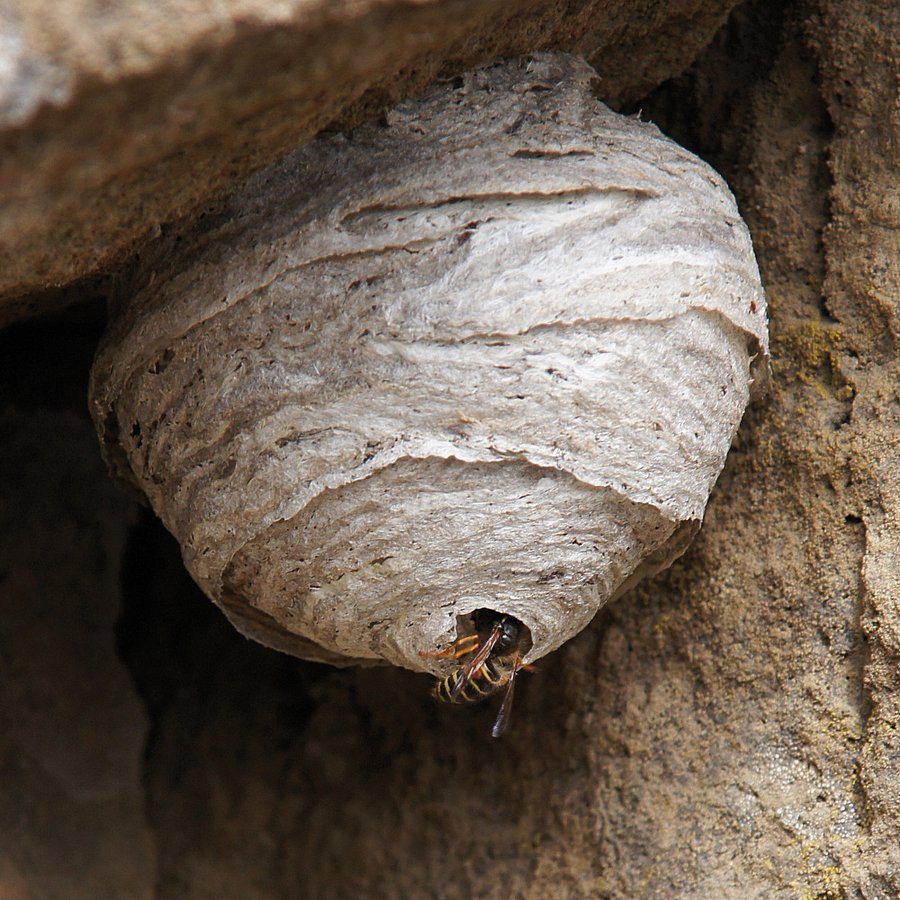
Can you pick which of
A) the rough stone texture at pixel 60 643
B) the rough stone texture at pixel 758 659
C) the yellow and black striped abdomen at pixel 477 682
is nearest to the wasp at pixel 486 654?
the yellow and black striped abdomen at pixel 477 682

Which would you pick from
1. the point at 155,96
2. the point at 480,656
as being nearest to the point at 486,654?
the point at 480,656

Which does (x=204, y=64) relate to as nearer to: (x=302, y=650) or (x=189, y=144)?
(x=189, y=144)

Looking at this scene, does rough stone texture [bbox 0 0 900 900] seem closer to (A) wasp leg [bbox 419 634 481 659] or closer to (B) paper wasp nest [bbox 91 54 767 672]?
(B) paper wasp nest [bbox 91 54 767 672]

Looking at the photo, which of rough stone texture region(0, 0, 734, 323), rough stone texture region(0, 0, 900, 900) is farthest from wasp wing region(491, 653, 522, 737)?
rough stone texture region(0, 0, 734, 323)

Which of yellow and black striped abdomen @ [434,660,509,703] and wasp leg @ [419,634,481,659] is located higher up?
wasp leg @ [419,634,481,659]

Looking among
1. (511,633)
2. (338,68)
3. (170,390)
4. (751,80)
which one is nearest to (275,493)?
(170,390)

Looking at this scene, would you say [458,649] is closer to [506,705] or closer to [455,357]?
[506,705]
